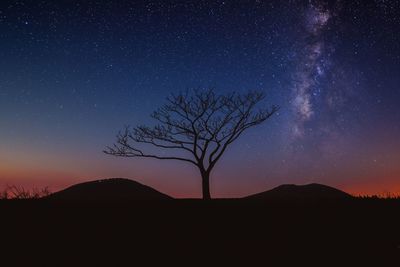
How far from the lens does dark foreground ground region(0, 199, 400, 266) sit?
6129 mm

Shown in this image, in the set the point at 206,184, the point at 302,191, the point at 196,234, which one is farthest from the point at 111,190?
the point at 196,234

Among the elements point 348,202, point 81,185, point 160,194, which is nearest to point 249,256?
point 348,202

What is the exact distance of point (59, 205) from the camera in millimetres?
8422

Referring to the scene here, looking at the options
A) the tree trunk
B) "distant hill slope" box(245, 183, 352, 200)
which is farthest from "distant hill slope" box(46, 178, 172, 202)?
"distant hill slope" box(245, 183, 352, 200)

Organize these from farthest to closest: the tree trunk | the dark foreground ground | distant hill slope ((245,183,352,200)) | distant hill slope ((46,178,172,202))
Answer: distant hill slope ((245,183,352,200)) < distant hill slope ((46,178,172,202)) < the tree trunk < the dark foreground ground

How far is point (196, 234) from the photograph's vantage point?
721 centimetres

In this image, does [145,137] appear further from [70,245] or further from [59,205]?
[70,245]

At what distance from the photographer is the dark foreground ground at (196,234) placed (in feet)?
20.1

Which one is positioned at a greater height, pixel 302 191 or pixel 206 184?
pixel 206 184

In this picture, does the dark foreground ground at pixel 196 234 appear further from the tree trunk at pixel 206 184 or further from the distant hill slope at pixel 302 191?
the distant hill slope at pixel 302 191

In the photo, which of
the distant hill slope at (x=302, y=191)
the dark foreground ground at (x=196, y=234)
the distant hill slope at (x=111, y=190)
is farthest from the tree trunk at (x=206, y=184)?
the dark foreground ground at (x=196, y=234)

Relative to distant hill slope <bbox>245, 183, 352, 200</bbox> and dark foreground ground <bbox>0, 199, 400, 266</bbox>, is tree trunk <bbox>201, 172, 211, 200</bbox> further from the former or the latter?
dark foreground ground <bbox>0, 199, 400, 266</bbox>

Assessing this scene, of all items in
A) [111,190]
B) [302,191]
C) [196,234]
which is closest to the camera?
[196,234]

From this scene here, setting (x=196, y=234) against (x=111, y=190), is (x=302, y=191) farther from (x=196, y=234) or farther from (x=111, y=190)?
(x=196, y=234)
